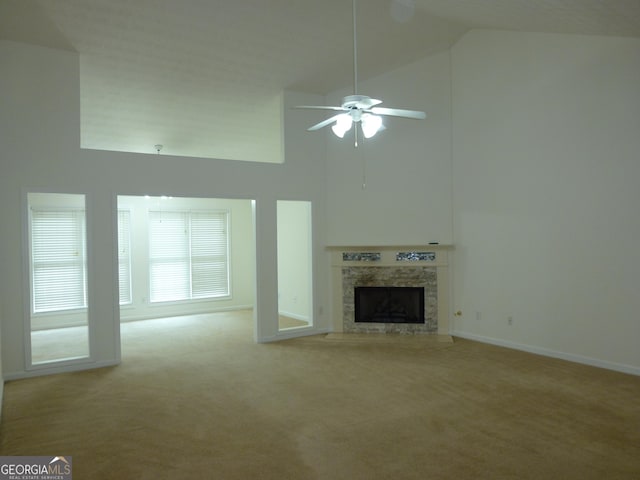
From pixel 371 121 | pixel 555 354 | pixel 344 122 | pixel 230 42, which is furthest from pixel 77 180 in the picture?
pixel 555 354

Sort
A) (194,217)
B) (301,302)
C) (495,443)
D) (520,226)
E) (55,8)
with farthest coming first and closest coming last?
(194,217), (301,302), (520,226), (55,8), (495,443)

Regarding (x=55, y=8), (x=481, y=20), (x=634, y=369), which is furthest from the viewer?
(x=481, y=20)

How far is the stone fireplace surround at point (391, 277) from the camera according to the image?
6.47 metres

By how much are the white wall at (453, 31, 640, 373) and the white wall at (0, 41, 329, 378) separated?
2748 millimetres

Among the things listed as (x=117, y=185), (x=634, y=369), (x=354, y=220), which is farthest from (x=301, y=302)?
(x=634, y=369)

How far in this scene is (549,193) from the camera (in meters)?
5.35

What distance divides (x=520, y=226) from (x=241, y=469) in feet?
14.3

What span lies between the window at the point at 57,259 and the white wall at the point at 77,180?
8.57 feet

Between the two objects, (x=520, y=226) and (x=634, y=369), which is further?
(x=520, y=226)

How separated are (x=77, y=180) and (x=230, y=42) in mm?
2371

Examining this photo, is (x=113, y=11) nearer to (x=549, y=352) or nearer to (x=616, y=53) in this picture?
(x=616, y=53)

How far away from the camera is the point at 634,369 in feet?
15.3

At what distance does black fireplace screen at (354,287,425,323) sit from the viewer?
6.62 metres

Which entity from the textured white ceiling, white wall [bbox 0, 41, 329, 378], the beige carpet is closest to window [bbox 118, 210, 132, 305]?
the textured white ceiling
